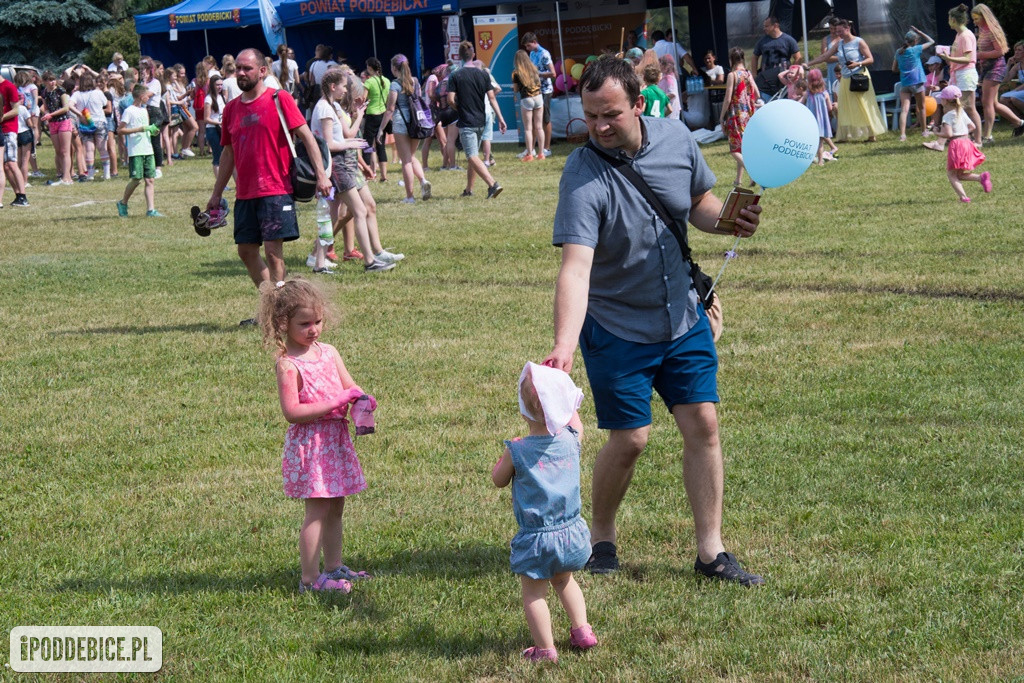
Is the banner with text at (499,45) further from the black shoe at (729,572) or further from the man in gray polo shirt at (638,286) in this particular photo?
the black shoe at (729,572)

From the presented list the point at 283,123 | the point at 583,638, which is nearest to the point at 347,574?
the point at 583,638

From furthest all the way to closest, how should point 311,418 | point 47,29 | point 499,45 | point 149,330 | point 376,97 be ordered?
point 47,29 → point 499,45 → point 376,97 → point 149,330 → point 311,418

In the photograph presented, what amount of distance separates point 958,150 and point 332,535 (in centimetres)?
1104

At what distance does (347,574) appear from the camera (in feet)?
15.8

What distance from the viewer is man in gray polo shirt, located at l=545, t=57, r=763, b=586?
4.22 m

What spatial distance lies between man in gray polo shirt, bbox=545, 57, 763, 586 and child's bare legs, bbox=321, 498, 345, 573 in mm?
1029

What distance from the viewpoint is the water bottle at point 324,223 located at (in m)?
11.8

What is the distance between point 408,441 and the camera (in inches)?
263

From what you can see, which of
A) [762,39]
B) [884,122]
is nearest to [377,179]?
[762,39]

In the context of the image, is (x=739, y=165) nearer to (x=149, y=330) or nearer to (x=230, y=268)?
(x=230, y=268)

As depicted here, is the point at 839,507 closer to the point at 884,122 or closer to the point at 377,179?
the point at 377,179

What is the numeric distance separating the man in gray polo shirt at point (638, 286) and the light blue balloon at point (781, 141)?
2.04ft

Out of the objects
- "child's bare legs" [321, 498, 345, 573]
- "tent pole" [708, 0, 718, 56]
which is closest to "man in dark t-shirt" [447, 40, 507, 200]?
"tent pole" [708, 0, 718, 56]

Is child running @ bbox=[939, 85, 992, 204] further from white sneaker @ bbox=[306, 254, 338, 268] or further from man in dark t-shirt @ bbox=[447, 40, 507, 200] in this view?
white sneaker @ bbox=[306, 254, 338, 268]
